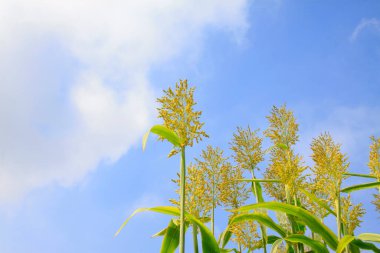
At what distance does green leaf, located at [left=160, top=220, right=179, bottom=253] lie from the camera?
536 centimetres

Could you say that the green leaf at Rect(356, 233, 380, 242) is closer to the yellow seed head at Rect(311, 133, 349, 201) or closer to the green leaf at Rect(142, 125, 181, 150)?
the yellow seed head at Rect(311, 133, 349, 201)

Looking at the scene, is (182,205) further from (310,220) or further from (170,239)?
(310,220)

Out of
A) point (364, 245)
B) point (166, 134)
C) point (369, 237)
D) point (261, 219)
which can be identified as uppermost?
point (166, 134)

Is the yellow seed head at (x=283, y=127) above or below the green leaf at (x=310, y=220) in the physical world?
above

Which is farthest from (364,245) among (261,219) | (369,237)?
(261,219)

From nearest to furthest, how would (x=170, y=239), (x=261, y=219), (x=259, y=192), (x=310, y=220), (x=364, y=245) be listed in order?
(x=310, y=220)
(x=170, y=239)
(x=364, y=245)
(x=261, y=219)
(x=259, y=192)

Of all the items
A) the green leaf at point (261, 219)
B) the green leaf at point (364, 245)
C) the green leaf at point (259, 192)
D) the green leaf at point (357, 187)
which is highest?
the green leaf at point (259, 192)

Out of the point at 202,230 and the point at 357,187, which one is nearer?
the point at 202,230

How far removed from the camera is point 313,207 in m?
6.86

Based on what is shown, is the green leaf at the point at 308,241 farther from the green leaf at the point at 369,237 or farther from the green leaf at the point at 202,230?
the green leaf at the point at 202,230

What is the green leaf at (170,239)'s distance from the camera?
5.36m

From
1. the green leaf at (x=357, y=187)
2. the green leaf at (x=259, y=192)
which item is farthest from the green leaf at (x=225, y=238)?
the green leaf at (x=357, y=187)

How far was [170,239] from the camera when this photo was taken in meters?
5.37

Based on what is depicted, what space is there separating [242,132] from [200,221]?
2.73m
